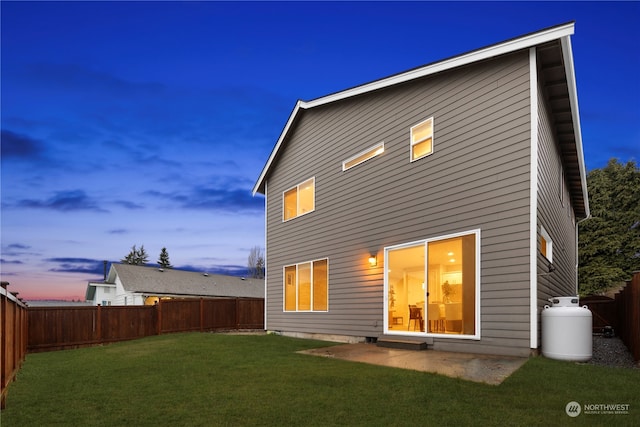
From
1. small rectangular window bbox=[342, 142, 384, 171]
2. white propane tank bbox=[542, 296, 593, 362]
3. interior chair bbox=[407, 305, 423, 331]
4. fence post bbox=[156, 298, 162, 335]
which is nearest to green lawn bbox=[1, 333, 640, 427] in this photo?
white propane tank bbox=[542, 296, 593, 362]

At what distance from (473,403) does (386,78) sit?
7.66 meters

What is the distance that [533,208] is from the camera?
7.43 metres

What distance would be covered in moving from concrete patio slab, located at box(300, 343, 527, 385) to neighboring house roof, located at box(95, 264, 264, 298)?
2267 centimetres

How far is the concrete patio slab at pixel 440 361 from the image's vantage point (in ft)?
20.0

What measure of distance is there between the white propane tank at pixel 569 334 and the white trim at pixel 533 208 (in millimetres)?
213

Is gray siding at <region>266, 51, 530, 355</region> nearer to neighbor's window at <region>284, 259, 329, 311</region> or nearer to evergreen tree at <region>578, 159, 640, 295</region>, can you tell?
neighbor's window at <region>284, 259, 329, 311</region>

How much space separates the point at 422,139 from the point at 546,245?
3303 millimetres

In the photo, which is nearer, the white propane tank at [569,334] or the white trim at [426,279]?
the white propane tank at [569,334]

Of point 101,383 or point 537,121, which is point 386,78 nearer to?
point 537,121

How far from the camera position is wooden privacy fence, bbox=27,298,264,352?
1351 centimetres

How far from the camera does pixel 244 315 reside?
19.6 meters

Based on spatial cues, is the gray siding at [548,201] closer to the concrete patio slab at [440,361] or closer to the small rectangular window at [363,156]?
the concrete patio slab at [440,361]

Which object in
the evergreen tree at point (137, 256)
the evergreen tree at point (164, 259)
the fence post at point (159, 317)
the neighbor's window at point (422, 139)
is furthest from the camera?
the evergreen tree at point (137, 256)
